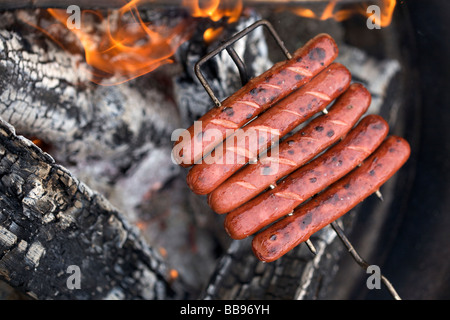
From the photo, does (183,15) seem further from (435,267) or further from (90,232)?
(435,267)

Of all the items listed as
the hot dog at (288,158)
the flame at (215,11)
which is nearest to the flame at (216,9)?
the flame at (215,11)

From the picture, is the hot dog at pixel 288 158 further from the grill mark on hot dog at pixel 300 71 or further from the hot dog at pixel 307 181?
the grill mark on hot dog at pixel 300 71

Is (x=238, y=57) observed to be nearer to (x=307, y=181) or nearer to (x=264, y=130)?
(x=264, y=130)

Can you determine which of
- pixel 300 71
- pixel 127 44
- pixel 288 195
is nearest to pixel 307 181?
pixel 288 195

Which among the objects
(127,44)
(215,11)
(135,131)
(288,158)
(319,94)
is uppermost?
(127,44)

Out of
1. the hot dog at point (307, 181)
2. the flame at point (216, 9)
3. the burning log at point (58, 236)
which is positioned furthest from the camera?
the flame at point (216, 9)
